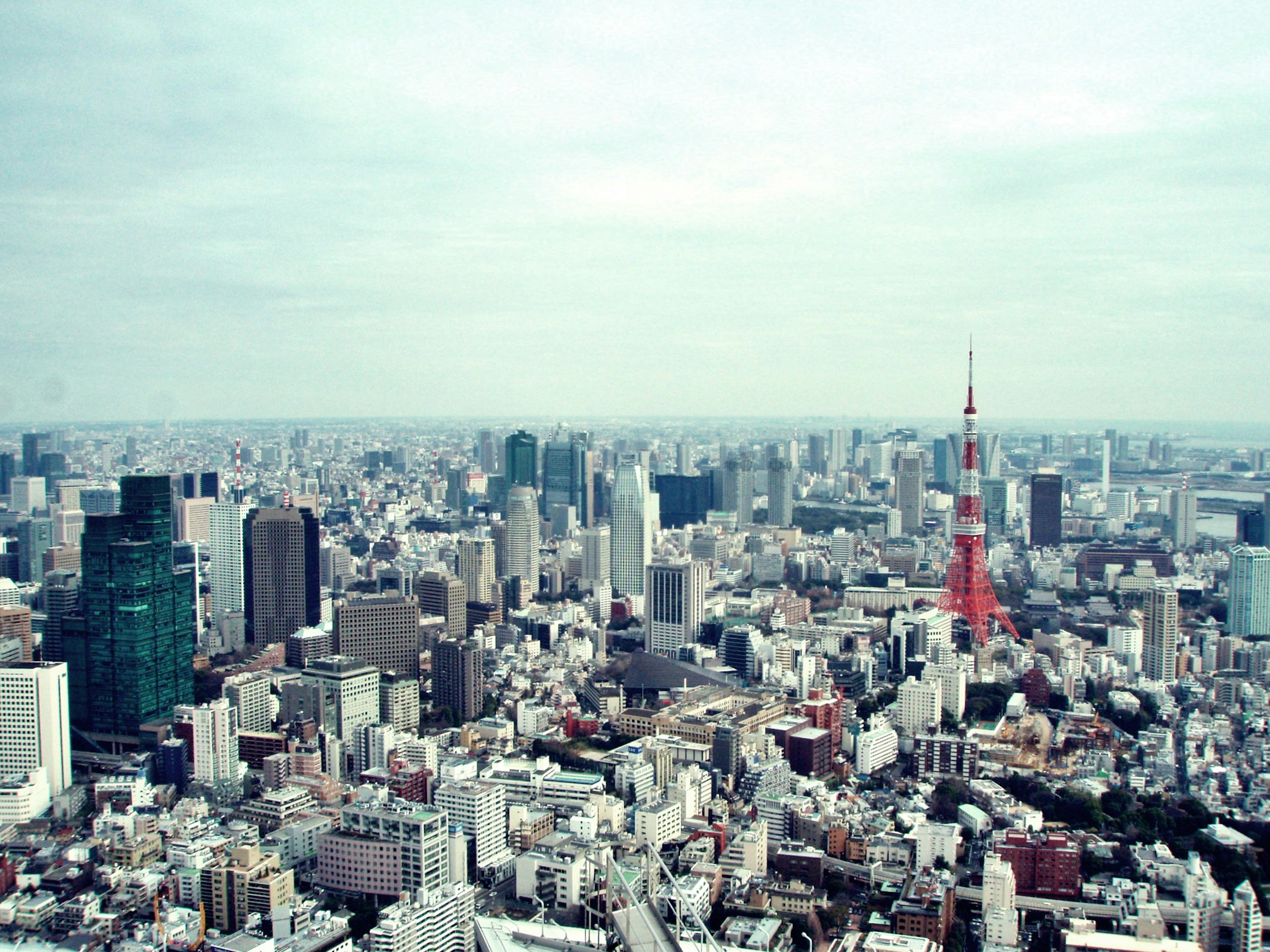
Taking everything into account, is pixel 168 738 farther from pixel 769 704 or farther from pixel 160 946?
pixel 769 704

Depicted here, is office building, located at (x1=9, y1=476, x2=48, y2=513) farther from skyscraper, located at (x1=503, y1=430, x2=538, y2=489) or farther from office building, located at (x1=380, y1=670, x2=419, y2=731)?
skyscraper, located at (x1=503, y1=430, x2=538, y2=489)

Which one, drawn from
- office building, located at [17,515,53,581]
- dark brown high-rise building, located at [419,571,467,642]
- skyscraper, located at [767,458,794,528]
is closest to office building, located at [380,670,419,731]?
dark brown high-rise building, located at [419,571,467,642]

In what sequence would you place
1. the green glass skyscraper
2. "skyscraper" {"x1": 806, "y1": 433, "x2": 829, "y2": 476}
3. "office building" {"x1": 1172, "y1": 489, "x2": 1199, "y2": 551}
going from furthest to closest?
"skyscraper" {"x1": 806, "y1": 433, "x2": 829, "y2": 476} → "office building" {"x1": 1172, "y1": 489, "x2": 1199, "y2": 551} → the green glass skyscraper

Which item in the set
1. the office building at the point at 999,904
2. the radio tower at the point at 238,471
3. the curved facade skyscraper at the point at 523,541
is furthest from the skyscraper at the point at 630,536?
the office building at the point at 999,904

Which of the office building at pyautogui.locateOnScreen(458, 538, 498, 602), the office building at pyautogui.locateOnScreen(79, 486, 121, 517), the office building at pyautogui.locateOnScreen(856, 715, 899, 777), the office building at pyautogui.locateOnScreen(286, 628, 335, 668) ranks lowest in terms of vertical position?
the office building at pyautogui.locateOnScreen(856, 715, 899, 777)

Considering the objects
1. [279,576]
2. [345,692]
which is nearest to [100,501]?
[279,576]

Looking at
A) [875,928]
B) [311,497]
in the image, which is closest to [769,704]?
[875,928]

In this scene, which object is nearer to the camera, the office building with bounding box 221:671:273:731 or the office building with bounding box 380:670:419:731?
the office building with bounding box 221:671:273:731

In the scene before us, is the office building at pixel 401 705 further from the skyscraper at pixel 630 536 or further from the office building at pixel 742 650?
the skyscraper at pixel 630 536

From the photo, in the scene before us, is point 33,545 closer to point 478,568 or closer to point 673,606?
point 478,568
